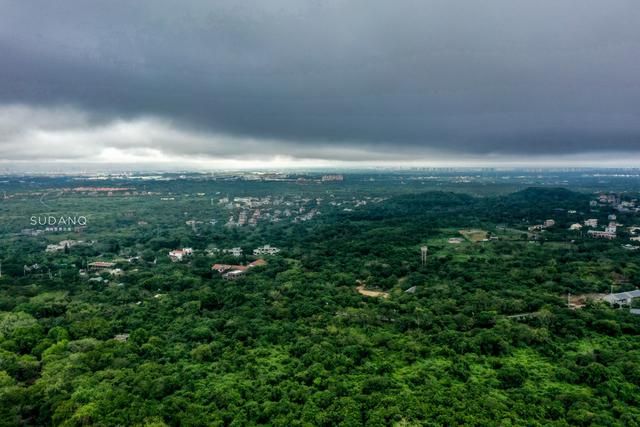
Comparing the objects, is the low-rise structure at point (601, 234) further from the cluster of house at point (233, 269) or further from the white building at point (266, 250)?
the cluster of house at point (233, 269)

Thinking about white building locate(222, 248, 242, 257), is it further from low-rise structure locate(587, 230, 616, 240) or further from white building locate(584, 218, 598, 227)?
white building locate(584, 218, 598, 227)

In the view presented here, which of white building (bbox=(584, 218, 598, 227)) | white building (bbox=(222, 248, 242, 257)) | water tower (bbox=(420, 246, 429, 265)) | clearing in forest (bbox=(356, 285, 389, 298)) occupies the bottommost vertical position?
clearing in forest (bbox=(356, 285, 389, 298))

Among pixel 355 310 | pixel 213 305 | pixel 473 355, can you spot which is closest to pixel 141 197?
pixel 213 305

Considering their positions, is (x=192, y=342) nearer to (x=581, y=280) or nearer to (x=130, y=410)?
(x=130, y=410)

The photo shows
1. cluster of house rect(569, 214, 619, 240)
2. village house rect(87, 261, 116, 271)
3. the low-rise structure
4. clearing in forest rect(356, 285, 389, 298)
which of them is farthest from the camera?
cluster of house rect(569, 214, 619, 240)

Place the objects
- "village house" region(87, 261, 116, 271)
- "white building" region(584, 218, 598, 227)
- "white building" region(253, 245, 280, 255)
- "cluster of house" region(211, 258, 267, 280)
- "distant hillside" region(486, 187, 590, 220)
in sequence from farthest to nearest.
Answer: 1. "distant hillside" region(486, 187, 590, 220)
2. "white building" region(584, 218, 598, 227)
3. "white building" region(253, 245, 280, 255)
4. "village house" region(87, 261, 116, 271)
5. "cluster of house" region(211, 258, 267, 280)

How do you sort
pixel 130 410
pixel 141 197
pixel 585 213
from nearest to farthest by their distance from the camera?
pixel 130 410 → pixel 585 213 → pixel 141 197

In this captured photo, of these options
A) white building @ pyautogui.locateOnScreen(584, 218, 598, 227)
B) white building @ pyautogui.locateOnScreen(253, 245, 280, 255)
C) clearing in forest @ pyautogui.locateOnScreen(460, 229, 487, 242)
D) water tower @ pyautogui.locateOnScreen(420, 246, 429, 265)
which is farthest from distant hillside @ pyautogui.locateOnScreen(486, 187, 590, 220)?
white building @ pyautogui.locateOnScreen(253, 245, 280, 255)
